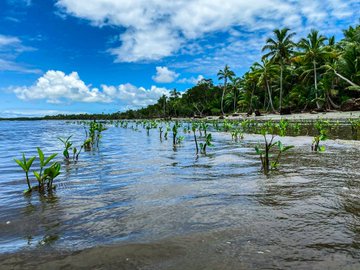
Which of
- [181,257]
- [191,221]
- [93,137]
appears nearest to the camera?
[181,257]

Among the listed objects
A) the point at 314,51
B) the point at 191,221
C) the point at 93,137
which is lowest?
the point at 191,221

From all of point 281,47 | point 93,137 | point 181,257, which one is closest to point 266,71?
point 281,47

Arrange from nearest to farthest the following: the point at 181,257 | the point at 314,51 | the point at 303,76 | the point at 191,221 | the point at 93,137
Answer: the point at 181,257, the point at 191,221, the point at 93,137, the point at 314,51, the point at 303,76

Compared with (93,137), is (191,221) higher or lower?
lower

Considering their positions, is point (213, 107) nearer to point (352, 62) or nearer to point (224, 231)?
point (352, 62)

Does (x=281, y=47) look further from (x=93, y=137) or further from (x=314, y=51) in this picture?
(x=93, y=137)

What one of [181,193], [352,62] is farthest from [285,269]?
[352,62]

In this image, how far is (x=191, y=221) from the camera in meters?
3.32

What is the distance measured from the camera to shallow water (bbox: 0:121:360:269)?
245 centimetres

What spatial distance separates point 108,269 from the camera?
2.30 m

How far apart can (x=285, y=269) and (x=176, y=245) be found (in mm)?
909

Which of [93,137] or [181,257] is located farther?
[93,137]

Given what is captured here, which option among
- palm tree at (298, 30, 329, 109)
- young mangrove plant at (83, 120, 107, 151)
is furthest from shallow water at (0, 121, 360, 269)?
palm tree at (298, 30, 329, 109)

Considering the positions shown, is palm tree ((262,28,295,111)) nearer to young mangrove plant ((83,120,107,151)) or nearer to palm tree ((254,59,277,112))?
palm tree ((254,59,277,112))
